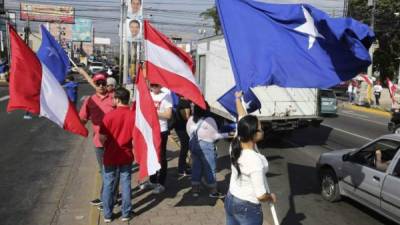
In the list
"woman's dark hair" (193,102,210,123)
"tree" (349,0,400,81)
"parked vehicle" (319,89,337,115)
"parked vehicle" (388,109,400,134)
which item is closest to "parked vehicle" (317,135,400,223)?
"woman's dark hair" (193,102,210,123)

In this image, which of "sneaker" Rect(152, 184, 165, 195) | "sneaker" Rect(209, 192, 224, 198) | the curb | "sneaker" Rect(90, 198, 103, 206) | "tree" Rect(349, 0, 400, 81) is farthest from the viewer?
"tree" Rect(349, 0, 400, 81)

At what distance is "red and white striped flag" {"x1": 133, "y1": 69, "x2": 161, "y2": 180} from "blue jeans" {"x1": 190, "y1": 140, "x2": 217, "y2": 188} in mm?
1420

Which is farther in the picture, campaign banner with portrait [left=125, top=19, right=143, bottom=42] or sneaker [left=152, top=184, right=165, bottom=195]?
campaign banner with portrait [left=125, top=19, right=143, bottom=42]

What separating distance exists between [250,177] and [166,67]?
248 centimetres

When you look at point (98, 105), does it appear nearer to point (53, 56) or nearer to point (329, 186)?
point (53, 56)

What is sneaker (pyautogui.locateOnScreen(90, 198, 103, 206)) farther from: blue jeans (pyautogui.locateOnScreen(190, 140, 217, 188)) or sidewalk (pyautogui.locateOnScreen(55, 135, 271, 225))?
blue jeans (pyautogui.locateOnScreen(190, 140, 217, 188))

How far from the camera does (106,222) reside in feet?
19.5

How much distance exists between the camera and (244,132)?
3887 mm

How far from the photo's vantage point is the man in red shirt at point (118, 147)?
5.66 meters

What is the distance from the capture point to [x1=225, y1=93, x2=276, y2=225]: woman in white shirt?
3.86m

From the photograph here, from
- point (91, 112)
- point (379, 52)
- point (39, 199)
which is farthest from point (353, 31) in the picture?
point (379, 52)

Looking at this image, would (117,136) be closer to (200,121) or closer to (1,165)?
(200,121)

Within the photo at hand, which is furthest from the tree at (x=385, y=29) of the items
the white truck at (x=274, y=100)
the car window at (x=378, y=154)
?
the car window at (x=378, y=154)

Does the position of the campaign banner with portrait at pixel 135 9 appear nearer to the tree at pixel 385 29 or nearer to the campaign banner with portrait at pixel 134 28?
the campaign banner with portrait at pixel 134 28
